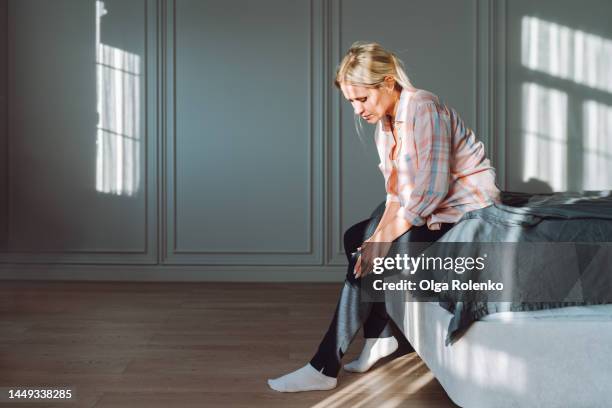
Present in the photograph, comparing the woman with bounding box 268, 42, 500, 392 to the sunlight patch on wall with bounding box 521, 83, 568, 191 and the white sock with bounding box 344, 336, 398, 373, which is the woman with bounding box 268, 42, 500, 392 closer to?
the white sock with bounding box 344, 336, 398, 373

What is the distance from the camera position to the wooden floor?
1.63 metres

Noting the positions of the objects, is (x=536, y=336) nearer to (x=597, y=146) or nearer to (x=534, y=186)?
(x=534, y=186)

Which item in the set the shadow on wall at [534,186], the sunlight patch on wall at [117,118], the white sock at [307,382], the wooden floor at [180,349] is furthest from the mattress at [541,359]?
the sunlight patch on wall at [117,118]

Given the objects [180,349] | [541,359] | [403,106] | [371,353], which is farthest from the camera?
[180,349]

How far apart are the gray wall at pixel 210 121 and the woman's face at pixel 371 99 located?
196 centimetres

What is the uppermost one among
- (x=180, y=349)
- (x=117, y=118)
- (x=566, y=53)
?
(x=566, y=53)

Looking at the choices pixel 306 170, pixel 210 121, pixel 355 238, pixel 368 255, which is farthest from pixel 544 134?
pixel 368 255

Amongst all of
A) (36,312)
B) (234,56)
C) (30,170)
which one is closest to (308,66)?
(234,56)

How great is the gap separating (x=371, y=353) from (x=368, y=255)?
0.41 meters

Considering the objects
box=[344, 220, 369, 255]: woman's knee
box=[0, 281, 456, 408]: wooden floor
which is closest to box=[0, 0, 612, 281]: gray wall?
box=[0, 281, 456, 408]: wooden floor

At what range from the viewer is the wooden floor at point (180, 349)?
1.63 m

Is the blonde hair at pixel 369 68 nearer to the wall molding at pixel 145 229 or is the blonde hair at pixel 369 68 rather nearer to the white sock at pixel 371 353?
the white sock at pixel 371 353

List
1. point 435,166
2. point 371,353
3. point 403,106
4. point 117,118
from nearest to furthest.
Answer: point 435,166, point 403,106, point 371,353, point 117,118

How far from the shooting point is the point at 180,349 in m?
2.09
